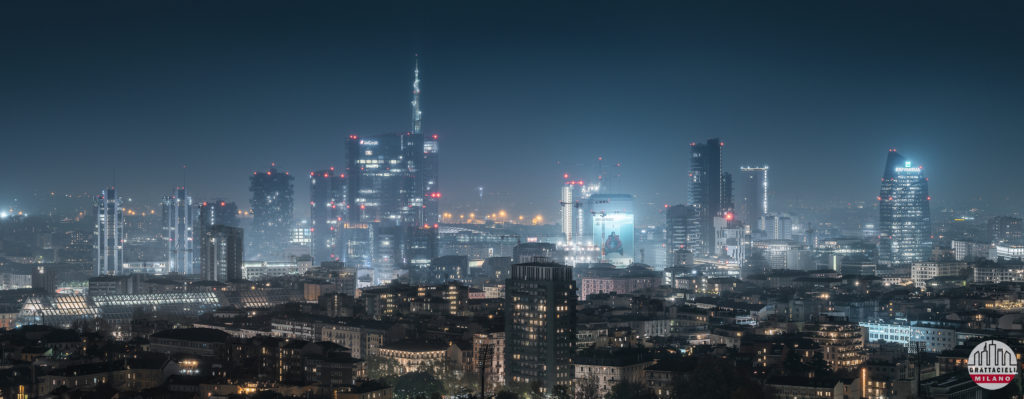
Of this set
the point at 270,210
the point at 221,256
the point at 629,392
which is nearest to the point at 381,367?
the point at 629,392

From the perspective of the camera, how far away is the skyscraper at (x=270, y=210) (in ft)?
491

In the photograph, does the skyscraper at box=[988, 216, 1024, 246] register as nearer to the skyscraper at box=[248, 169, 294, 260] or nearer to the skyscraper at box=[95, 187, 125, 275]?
the skyscraper at box=[248, 169, 294, 260]

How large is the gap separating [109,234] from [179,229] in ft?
69.2

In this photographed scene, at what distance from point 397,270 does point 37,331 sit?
68.1 meters

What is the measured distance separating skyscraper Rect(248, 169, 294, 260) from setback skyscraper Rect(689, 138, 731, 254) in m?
46.4

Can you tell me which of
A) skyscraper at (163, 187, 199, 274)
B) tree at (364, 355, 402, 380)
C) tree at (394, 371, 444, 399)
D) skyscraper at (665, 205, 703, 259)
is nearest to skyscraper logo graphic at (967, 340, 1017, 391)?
tree at (394, 371, 444, 399)

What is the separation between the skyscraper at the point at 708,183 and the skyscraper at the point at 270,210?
1831 inches

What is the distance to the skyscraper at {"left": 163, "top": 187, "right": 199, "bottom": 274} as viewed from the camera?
441 ft

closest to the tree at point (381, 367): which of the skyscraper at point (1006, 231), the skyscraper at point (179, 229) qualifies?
the skyscraper at point (179, 229)

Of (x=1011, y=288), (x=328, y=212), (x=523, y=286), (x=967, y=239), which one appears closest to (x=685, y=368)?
(x=523, y=286)

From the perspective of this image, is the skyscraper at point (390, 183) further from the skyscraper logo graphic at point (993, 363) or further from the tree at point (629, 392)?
the skyscraper logo graphic at point (993, 363)

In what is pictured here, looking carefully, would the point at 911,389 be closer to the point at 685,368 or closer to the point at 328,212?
the point at 685,368

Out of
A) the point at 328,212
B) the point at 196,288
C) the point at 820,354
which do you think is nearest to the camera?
the point at 820,354

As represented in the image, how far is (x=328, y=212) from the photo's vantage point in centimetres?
15138
